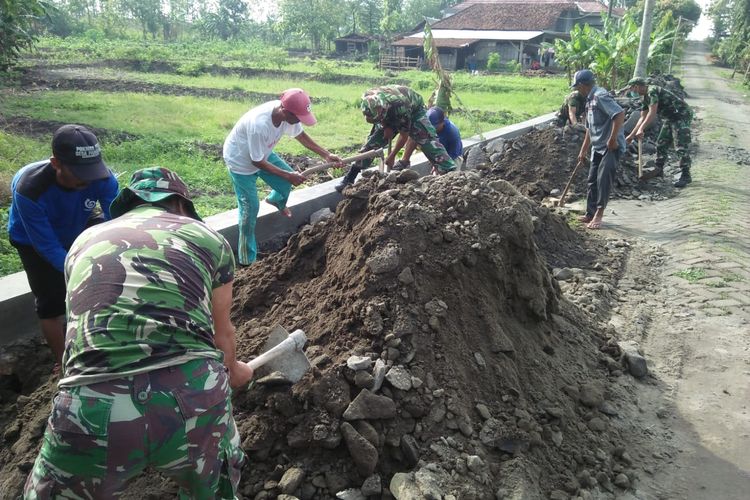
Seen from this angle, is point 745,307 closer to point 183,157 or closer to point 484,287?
point 484,287

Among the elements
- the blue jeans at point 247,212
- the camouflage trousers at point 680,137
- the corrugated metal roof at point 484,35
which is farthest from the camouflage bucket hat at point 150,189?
the corrugated metal roof at point 484,35

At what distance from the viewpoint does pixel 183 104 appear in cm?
1512

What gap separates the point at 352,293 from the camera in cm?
333

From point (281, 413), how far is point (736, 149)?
12.7 metres

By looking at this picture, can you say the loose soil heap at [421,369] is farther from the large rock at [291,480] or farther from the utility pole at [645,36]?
the utility pole at [645,36]

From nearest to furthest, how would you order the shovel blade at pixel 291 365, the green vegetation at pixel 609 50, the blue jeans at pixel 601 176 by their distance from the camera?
the shovel blade at pixel 291 365, the blue jeans at pixel 601 176, the green vegetation at pixel 609 50

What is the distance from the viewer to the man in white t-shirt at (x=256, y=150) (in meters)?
4.69

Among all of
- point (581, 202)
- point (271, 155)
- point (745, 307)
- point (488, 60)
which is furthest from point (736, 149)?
point (488, 60)

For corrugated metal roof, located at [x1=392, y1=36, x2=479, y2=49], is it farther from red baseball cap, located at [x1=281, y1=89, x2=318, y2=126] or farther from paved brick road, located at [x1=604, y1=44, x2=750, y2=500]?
red baseball cap, located at [x1=281, y1=89, x2=318, y2=126]

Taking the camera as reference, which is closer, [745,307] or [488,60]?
[745,307]

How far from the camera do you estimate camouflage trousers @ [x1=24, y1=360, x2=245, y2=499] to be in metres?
1.73

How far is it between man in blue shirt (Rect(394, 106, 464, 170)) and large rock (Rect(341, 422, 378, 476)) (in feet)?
14.2

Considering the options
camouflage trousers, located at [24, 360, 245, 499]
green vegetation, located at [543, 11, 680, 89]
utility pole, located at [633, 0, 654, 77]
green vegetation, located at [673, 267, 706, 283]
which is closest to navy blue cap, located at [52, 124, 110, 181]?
camouflage trousers, located at [24, 360, 245, 499]

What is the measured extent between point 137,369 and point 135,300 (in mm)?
216
